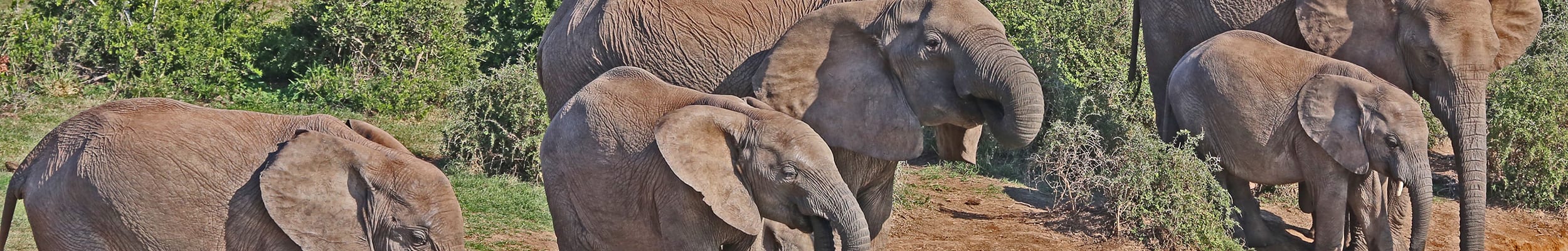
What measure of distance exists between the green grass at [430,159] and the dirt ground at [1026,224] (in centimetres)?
21

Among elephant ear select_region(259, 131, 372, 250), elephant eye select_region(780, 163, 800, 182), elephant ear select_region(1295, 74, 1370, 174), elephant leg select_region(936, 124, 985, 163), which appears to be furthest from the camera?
elephant ear select_region(1295, 74, 1370, 174)

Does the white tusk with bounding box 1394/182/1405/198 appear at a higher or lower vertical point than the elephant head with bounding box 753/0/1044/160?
lower

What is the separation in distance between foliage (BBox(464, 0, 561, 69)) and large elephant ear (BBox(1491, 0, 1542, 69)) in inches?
209

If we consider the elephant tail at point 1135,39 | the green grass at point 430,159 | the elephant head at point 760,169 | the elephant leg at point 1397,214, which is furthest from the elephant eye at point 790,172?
the elephant tail at point 1135,39

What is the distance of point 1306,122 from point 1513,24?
50.0 inches

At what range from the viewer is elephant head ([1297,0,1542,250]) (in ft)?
25.2

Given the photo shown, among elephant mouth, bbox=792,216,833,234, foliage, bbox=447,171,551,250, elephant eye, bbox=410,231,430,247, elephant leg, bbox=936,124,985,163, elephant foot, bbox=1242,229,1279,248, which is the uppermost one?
elephant leg, bbox=936,124,985,163

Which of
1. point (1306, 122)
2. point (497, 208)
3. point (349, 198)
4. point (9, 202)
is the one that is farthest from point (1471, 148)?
point (9, 202)

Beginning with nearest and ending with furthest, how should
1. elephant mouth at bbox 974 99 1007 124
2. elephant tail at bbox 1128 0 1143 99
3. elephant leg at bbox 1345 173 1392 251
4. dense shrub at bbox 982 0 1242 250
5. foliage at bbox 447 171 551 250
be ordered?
elephant mouth at bbox 974 99 1007 124 < elephant leg at bbox 1345 173 1392 251 < foliage at bbox 447 171 551 250 < dense shrub at bbox 982 0 1242 250 < elephant tail at bbox 1128 0 1143 99

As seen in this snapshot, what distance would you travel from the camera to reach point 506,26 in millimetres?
11273

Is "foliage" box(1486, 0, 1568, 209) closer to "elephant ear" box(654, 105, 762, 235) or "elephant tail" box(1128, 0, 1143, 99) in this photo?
"elephant tail" box(1128, 0, 1143, 99)

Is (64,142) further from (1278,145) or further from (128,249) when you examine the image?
(1278,145)

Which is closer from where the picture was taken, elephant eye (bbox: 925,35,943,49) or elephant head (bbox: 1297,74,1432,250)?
elephant eye (bbox: 925,35,943,49)

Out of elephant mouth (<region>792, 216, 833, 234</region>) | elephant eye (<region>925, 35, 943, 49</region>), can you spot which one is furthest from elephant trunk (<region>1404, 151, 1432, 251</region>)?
elephant mouth (<region>792, 216, 833, 234</region>)
